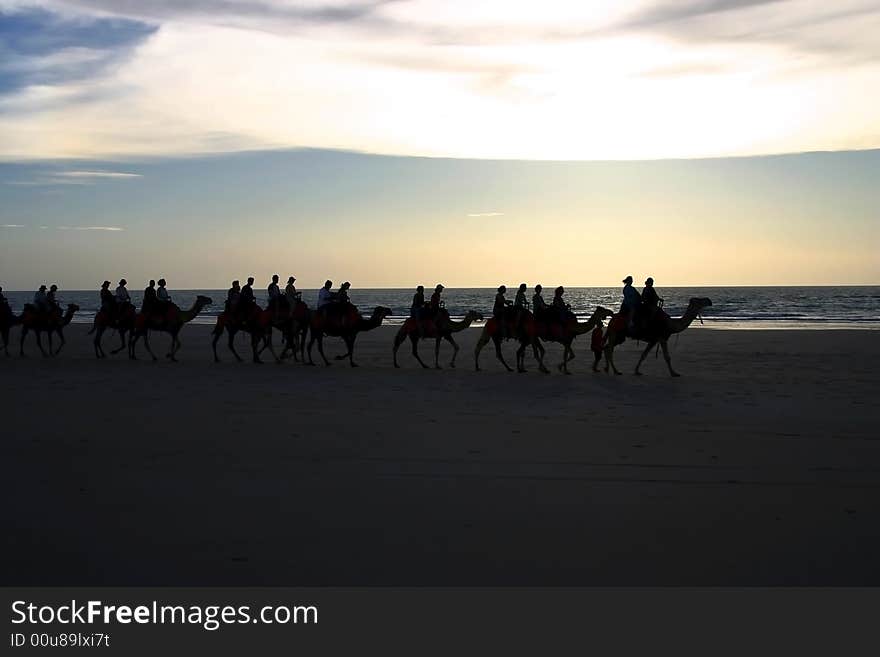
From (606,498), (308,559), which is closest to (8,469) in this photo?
(308,559)

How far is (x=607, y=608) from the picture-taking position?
214 inches

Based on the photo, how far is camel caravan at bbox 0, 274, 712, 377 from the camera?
64.6 feet

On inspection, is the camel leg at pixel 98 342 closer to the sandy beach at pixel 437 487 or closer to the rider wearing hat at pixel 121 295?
the rider wearing hat at pixel 121 295

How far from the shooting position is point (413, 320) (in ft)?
70.5

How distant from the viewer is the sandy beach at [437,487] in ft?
19.9

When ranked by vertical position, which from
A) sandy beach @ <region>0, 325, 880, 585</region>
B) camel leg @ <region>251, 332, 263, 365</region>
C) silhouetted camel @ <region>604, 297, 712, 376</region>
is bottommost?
sandy beach @ <region>0, 325, 880, 585</region>

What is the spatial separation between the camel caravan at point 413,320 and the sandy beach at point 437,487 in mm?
4207

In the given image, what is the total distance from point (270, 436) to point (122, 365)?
1218cm

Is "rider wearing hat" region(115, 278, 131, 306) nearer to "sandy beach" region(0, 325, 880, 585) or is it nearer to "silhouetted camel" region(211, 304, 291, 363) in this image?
"silhouetted camel" region(211, 304, 291, 363)

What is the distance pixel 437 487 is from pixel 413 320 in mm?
13522

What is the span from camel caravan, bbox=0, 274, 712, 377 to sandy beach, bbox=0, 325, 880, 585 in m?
4.21

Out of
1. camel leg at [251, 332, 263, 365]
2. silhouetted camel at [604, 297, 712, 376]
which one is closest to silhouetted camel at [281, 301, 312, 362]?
camel leg at [251, 332, 263, 365]

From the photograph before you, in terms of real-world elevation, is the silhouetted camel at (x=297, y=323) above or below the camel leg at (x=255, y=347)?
above

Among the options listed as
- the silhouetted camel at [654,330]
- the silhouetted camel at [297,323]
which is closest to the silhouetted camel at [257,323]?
the silhouetted camel at [297,323]
